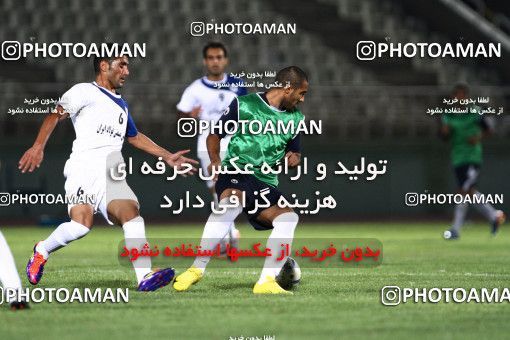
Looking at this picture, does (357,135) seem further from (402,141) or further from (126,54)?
(126,54)

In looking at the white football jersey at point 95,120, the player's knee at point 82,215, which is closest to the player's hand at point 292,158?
the white football jersey at point 95,120

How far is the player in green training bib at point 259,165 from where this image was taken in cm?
1070

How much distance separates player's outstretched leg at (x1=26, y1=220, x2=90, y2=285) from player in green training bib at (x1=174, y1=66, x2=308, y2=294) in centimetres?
100

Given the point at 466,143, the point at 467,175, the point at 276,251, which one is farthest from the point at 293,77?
the point at 466,143

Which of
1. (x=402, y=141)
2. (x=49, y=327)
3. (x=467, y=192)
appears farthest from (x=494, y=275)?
(x=402, y=141)

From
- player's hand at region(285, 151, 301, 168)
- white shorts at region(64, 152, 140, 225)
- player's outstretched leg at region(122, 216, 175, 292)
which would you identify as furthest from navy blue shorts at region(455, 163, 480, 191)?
player's outstretched leg at region(122, 216, 175, 292)

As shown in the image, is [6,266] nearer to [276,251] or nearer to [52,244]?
[52,244]

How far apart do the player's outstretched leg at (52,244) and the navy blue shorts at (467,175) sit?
1137 centimetres

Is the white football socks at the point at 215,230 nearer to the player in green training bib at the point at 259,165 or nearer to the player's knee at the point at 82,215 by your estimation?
the player in green training bib at the point at 259,165

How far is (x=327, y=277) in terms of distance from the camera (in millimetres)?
12578

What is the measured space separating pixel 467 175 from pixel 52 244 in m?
11.5

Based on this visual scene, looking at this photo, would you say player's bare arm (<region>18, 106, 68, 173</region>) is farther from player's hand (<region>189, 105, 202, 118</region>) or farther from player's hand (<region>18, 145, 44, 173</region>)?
player's hand (<region>189, 105, 202, 118</region>)

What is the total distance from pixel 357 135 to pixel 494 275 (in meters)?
14.4

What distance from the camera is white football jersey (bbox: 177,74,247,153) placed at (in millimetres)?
15227
